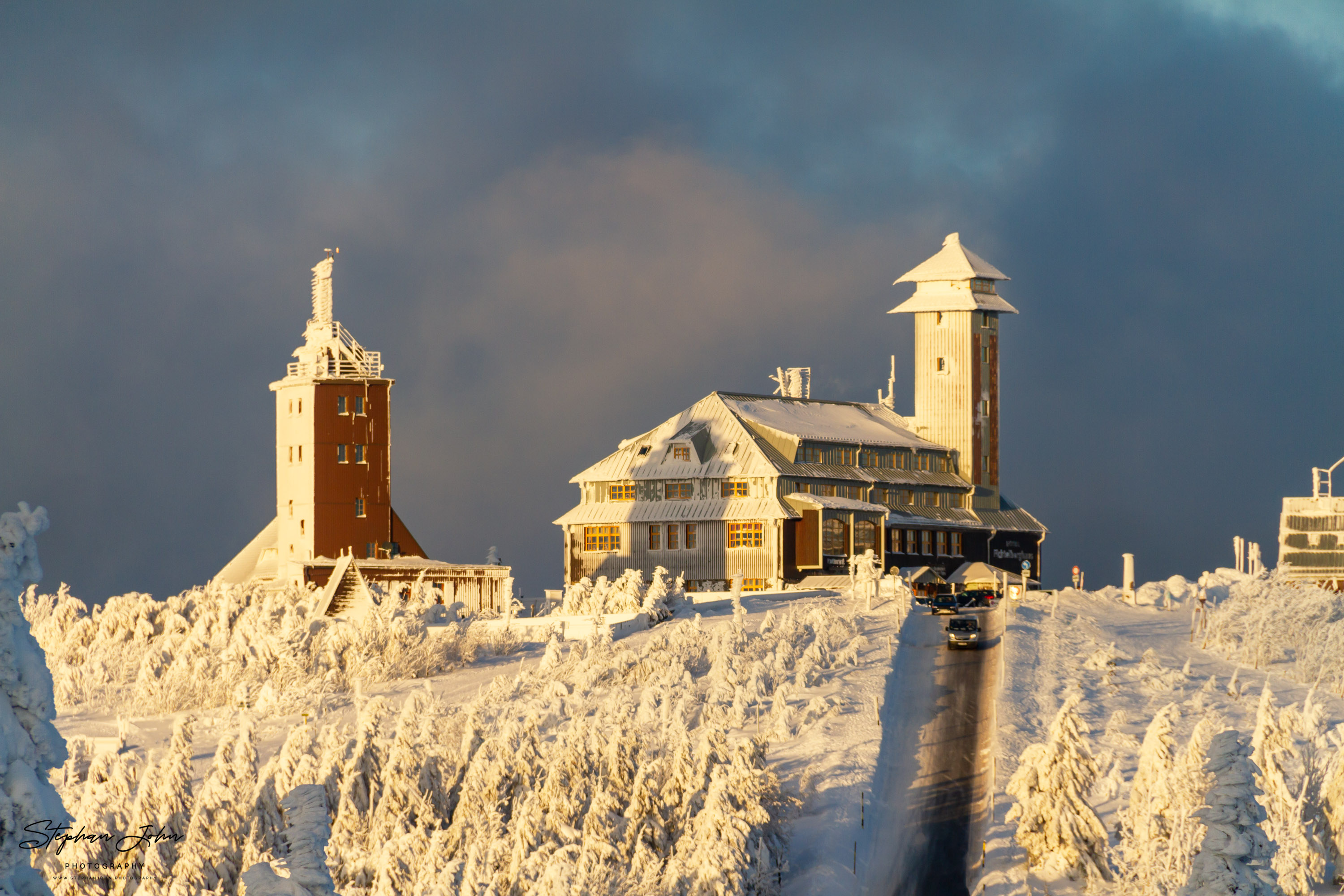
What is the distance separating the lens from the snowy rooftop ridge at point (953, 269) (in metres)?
72.9

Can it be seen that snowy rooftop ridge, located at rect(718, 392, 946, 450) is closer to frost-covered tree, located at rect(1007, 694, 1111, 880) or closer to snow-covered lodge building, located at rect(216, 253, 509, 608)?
snow-covered lodge building, located at rect(216, 253, 509, 608)

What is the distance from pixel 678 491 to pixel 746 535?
358cm

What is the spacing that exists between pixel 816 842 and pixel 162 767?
12.0 metres

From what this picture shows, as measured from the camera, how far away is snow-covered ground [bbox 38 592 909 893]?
30.0 meters

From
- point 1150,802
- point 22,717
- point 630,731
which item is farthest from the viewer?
point 630,731

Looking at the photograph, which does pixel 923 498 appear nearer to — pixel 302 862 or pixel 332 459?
pixel 332 459

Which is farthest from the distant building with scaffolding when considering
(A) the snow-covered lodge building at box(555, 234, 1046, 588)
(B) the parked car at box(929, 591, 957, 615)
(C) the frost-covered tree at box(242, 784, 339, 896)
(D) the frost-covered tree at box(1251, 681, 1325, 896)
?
(C) the frost-covered tree at box(242, 784, 339, 896)

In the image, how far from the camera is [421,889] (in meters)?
28.9

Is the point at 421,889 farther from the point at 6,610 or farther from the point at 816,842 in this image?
the point at 6,610

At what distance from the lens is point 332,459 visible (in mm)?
65125

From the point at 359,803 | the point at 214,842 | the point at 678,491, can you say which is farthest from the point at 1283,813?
the point at 678,491

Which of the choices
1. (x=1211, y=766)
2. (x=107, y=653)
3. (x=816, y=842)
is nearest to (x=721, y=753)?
(x=816, y=842)

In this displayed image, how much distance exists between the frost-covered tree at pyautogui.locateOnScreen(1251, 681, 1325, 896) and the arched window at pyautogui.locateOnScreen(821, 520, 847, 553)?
30557 mm

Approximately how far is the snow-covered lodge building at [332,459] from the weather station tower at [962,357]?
20.8 m
